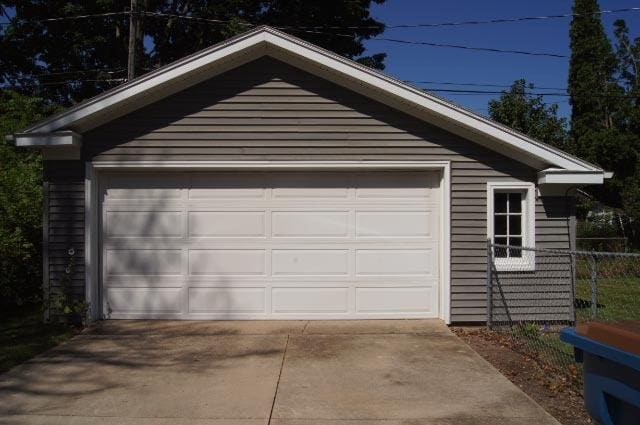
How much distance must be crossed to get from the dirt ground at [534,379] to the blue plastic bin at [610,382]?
1837 mm

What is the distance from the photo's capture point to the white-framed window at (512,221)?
897 centimetres

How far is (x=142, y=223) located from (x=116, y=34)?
1759 centimetres

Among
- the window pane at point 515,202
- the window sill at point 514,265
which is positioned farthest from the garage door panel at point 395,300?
the window pane at point 515,202

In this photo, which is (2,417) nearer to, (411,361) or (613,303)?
(411,361)

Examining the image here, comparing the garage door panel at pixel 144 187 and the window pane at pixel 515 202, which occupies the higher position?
the garage door panel at pixel 144 187

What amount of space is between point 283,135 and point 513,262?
3.89 meters

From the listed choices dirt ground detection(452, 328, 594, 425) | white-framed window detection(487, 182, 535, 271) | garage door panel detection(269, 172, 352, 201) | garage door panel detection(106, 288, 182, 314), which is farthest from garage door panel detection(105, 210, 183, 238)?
white-framed window detection(487, 182, 535, 271)

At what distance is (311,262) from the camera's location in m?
9.07

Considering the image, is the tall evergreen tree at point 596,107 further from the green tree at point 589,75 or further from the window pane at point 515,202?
the window pane at point 515,202

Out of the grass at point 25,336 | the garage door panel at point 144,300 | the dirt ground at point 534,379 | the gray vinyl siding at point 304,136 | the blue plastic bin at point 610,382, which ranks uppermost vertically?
the gray vinyl siding at point 304,136

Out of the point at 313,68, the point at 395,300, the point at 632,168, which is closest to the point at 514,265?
the point at 395,300

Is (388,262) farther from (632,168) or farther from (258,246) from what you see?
(632,168)

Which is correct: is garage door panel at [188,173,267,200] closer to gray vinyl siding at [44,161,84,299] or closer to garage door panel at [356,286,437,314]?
gray vinyl siding at [44,161,84,299]

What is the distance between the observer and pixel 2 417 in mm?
5129
